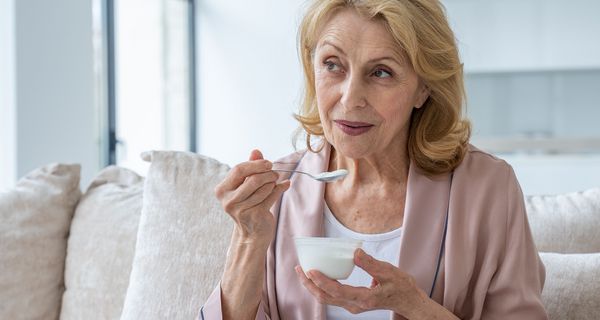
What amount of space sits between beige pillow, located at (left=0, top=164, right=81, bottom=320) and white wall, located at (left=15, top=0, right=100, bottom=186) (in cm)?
223

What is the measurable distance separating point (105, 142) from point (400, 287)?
A: 466 centimetres

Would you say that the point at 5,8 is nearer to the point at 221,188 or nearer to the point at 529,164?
the point at 221,188

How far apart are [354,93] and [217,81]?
598cm

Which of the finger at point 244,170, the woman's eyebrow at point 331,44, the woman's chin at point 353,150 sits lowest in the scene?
the finger at point 244,170

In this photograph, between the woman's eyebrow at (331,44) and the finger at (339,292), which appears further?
the woman's eyebrow at (331,44)

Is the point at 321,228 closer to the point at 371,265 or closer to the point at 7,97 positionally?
the point at 371,265

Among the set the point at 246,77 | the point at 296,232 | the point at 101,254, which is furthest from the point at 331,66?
the point at 246,77

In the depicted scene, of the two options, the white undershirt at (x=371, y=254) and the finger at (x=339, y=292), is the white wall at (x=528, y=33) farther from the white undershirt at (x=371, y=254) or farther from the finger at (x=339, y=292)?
the finger at (x=339, y=292)

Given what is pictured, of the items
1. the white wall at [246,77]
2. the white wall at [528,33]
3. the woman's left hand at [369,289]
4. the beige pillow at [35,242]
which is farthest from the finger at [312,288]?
the white wall at [246,77]

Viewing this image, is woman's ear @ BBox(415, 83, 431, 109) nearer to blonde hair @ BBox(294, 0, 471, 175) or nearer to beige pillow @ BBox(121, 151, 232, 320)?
blonde hair @ BBox(294, 0, 471, 175)

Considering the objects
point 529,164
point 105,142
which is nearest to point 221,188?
point 105,142

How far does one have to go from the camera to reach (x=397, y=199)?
71.0 inches

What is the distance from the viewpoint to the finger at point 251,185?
145 centimetres

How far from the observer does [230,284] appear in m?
1.65
